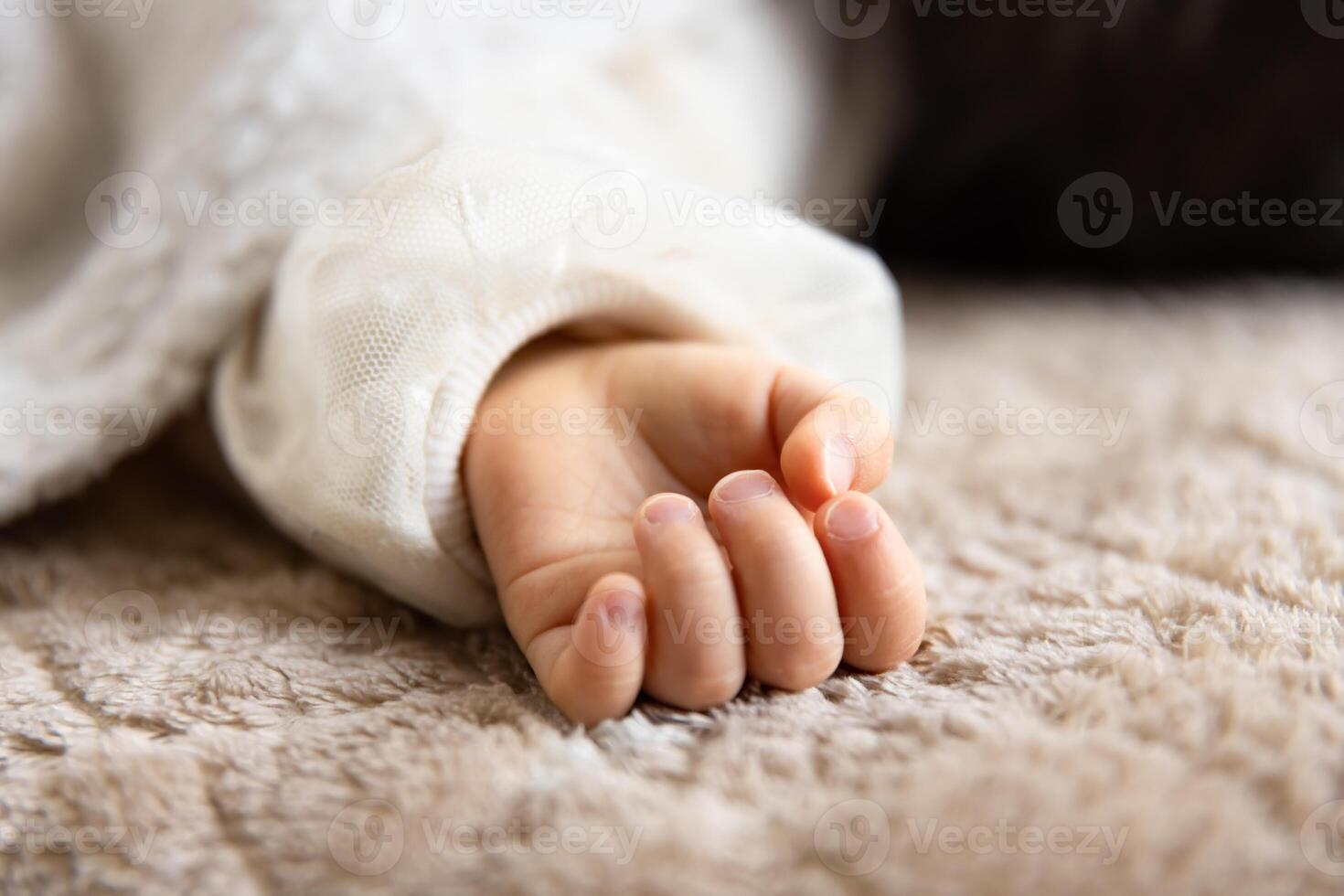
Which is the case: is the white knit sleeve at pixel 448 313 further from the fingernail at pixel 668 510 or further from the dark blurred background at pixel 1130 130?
the dark blurred background at pixel 1130 130

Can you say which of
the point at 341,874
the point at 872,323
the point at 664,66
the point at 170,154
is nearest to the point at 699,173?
the point at 664,66

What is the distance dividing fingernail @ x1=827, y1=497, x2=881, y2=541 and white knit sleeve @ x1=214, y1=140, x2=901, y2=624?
160mm

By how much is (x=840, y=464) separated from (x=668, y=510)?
8 cm

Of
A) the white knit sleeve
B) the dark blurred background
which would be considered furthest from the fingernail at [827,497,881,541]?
the dark blurred background

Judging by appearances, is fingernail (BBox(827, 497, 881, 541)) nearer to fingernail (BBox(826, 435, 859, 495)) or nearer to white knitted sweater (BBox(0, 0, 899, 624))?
fingernail (BBox(826, 435, 859, 495))

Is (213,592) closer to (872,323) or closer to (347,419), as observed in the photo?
(347,419)

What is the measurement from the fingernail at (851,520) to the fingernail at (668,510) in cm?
5

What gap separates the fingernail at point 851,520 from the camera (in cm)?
38

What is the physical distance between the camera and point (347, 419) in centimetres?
48

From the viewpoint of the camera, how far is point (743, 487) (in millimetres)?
398

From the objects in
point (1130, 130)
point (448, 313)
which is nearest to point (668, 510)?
point (448, 313)

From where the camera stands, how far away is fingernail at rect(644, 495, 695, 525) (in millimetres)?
387

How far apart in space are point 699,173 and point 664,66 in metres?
0.09

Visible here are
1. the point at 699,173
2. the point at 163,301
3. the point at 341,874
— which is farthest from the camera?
the point at 699,173
